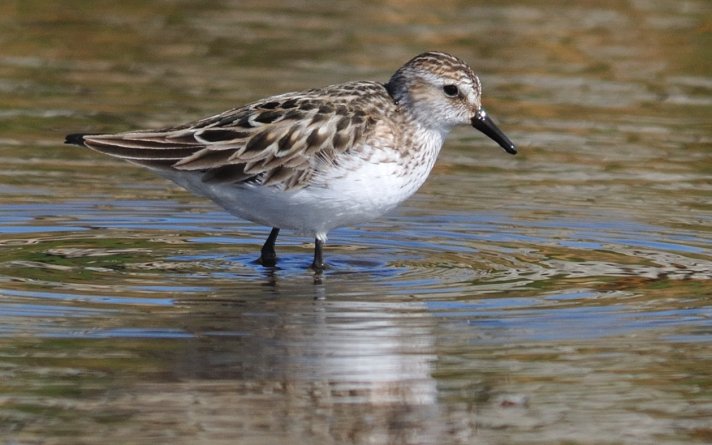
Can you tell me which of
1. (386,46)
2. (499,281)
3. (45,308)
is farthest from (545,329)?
(386,46)

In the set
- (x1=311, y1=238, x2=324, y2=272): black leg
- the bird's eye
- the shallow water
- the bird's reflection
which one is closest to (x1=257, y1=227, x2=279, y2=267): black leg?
the shallow water

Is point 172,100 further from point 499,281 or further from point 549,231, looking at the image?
point 499,281

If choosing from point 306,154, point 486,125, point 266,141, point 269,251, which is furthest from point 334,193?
point 486,125

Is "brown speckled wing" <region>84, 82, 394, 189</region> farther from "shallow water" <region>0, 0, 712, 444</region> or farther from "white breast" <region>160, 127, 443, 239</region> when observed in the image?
"shallow water" <region>0, 0, 712, 444</region>

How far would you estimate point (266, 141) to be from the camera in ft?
38.2

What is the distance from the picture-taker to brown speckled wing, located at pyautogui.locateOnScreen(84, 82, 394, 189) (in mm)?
11477

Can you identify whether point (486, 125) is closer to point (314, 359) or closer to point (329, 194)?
point (329, 194)

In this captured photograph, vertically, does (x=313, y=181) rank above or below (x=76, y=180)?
above

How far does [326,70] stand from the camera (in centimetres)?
1894

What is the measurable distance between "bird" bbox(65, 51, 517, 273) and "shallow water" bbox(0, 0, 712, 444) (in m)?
0.56

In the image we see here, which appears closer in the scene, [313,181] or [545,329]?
[545,329]

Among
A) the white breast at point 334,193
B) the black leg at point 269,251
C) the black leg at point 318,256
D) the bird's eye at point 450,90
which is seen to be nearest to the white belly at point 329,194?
the white breast at point 334,193

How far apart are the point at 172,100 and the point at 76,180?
285 cm

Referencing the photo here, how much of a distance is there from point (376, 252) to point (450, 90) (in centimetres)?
149
